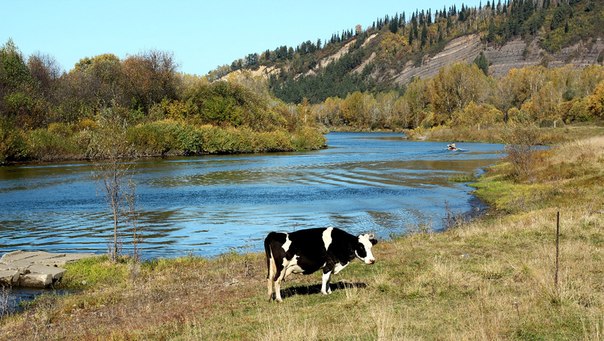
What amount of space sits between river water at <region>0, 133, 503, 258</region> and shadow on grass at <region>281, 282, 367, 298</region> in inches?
461

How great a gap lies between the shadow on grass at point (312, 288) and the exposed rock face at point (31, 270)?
11.0m

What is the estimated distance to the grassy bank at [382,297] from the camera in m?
10.1

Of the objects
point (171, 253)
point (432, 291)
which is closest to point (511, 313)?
point (432, 291)

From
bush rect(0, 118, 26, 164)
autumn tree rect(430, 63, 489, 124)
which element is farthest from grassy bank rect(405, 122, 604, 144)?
bush rect(0, 118, 26, 164)

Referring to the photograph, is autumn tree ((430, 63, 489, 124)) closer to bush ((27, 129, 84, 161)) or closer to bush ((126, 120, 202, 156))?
bush ((126, 120, 202, 156))

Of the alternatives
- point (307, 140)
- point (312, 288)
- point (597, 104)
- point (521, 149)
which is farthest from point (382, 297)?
point (597, 104)

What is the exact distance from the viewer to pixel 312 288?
14.8 m

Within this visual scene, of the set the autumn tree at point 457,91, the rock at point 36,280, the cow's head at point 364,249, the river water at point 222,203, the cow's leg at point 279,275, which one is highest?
the autumn tree at point 457,91

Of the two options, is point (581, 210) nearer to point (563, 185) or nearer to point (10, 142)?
point (563, 185)

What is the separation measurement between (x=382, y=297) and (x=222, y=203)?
3299 centimetres

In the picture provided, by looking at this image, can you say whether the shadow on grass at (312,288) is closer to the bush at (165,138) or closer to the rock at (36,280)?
the rock at (36,280)

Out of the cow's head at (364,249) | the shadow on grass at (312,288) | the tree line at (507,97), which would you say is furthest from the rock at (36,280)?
the tree line at (507,97)

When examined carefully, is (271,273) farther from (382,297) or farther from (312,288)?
(382,297)

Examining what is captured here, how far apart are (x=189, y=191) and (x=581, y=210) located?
3393 cm
